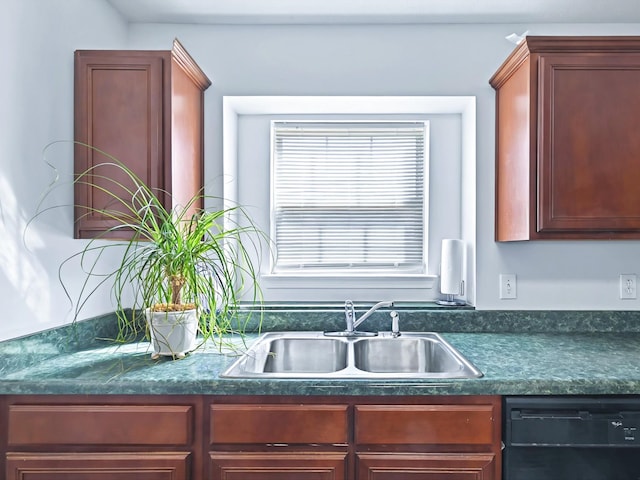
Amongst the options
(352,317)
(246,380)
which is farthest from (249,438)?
(352,317)

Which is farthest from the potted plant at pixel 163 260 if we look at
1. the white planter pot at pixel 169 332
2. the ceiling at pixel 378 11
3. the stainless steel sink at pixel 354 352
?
the ceiling at pixel 378 11

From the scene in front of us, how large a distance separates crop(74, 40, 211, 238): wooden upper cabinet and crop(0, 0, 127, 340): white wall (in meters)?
0.06

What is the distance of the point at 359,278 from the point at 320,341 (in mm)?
490

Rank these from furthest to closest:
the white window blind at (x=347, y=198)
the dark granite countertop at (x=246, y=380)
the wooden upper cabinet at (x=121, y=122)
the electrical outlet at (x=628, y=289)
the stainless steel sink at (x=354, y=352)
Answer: the white window blind at (x=347, y=198) < the electrical outlet at (x=628, y=289) < the stainless steel sink at (x=354, y=352) < the wooden upper cabinet at (x=121, y=122) < the dark granite countertop at (x=246, y=380)

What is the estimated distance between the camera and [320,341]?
1.91 m

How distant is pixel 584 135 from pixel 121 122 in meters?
1.80

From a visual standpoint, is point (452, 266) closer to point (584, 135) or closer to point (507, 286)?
point (507, 286)

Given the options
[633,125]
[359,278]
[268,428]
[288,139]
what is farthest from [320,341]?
[633,125]

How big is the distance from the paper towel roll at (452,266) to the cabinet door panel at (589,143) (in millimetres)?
549

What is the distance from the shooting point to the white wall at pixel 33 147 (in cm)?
136

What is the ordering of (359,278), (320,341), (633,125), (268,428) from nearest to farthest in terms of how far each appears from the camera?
1. (268,428)
2. (633,125)
3. (320,341)
4. (359,278)

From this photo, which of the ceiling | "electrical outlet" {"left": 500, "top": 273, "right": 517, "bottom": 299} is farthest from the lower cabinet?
the ceiling

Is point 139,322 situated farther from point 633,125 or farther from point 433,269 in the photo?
point 633,125

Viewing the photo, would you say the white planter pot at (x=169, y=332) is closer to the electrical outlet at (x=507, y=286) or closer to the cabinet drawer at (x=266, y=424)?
the cabinet drawer at (x=266, y=424)
